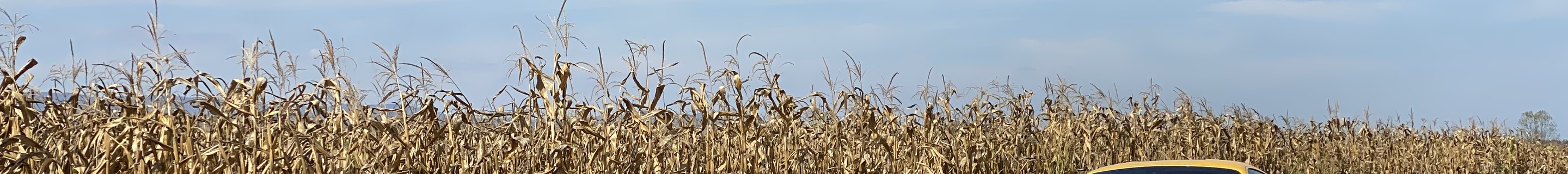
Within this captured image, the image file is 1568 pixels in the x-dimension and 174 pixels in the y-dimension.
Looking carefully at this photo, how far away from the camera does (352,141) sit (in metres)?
4.88

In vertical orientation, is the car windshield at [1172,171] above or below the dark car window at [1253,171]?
below

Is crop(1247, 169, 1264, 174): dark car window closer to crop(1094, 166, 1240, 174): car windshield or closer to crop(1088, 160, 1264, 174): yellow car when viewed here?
crop(1088, 160, 1264, 174): yellow car

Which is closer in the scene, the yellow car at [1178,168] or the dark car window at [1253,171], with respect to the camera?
the yellow car at [1178,168]

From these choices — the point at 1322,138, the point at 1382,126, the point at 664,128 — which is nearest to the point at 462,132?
the point at 664,128

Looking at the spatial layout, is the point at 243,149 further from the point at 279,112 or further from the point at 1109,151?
the point at 1109,151

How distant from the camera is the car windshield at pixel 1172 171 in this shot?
6.44 m

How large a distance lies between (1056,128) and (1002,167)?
0.91m

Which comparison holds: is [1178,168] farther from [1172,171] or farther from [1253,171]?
[1253,171]

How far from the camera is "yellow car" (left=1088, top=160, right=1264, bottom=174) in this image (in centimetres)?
646

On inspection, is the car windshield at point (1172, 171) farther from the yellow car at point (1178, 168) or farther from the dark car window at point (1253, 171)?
the dark car window at point (1253, 171)

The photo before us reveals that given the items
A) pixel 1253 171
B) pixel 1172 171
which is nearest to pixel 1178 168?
pixel 1172 171

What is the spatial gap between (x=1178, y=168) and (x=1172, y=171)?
9cm

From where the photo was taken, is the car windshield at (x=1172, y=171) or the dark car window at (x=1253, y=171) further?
the dark car window at (x=1253, y=171)

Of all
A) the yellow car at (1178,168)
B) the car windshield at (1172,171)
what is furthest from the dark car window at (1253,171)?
the car windshield at (1172,171)
